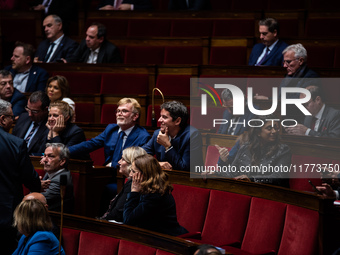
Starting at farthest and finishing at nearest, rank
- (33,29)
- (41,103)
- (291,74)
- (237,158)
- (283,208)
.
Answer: (33,29), (291,74), (41,103), (237,158), (283,208)

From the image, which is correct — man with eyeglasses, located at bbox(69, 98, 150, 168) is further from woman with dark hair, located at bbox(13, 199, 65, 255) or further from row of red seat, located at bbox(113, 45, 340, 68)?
row of red seat, located at bbox(113, 45, 340, 68)

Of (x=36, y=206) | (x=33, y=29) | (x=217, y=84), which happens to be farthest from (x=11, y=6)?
(x=36, y=206)

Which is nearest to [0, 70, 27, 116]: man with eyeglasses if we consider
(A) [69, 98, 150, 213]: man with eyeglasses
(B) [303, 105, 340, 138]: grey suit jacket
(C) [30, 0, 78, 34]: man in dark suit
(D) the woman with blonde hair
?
(A) [69, 98, 150, 213]: man with eyeglasses

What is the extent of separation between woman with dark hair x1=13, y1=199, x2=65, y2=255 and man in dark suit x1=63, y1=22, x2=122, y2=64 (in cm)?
146

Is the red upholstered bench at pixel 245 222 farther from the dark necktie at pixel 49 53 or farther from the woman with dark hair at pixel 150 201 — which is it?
the dark necktie at pixel 49 53

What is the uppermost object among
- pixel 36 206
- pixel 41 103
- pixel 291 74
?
pixel 291 74

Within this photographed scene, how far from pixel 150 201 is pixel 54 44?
166cm

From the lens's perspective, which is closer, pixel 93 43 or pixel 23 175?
pixel 23 175

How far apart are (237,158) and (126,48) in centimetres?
135

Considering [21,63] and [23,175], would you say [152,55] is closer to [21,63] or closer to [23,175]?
[21,63]

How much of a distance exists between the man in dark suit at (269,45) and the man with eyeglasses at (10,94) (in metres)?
0.99

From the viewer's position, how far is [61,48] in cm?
264

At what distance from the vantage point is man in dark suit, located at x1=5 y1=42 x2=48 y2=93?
232 cm

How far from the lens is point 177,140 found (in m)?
1.58
